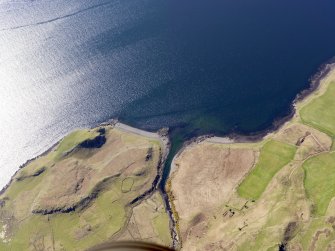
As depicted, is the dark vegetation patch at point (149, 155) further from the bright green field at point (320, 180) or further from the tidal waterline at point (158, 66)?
the bright green field at point (320, 180)

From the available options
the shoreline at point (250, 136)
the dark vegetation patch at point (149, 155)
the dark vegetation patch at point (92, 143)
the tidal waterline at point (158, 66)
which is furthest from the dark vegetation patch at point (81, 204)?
the tidal waterline at point (158, 66)

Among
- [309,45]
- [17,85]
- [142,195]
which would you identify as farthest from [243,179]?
[17,85]

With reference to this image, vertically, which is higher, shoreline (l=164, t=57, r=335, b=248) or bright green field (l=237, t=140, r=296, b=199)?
shoreline (l=164, t=57, r=335, b=248)

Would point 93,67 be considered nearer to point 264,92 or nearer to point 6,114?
point 6,114

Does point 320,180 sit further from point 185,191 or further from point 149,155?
point 149,155

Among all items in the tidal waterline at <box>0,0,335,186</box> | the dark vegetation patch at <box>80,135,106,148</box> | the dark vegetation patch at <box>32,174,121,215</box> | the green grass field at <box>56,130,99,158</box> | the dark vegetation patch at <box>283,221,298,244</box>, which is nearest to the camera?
the dark vegetation patch at <box>283,221,298,244</box>

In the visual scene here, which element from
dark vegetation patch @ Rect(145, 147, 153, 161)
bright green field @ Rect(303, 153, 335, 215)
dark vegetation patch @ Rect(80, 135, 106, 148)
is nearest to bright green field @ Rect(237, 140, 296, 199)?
bright green field @ Rect(303, 153, 335, 215)

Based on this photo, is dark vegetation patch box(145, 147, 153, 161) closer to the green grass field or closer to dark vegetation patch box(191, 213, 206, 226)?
the green grass field
